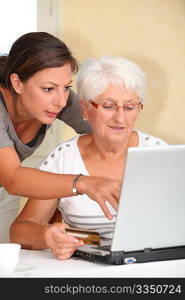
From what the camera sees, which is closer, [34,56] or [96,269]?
[96,269]

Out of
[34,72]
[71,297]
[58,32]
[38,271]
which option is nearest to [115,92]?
[34,72]

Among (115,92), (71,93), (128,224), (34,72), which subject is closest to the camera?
(128,224)

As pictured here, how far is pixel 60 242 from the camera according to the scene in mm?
1868

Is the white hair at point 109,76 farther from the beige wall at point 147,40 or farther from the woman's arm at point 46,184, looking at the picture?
the beige wall at point 147,40

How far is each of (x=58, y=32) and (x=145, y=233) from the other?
3.01 metres

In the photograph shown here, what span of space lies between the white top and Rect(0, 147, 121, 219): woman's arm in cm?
42

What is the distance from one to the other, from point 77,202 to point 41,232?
385 mm

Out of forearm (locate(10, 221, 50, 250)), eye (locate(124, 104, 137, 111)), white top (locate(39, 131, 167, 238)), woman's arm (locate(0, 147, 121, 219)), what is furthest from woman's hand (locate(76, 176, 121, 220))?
eye (locate(124, 104, 137, 111))

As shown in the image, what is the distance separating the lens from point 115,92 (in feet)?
7.99

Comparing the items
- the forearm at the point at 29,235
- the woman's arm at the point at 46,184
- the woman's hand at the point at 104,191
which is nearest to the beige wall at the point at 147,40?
the forearm at the point at 29,235

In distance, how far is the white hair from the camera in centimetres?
242

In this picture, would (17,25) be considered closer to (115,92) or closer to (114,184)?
(115,92)

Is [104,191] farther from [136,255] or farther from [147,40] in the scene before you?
[147,40]

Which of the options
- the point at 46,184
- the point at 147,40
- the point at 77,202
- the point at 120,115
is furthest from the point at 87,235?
the point at 147,40
